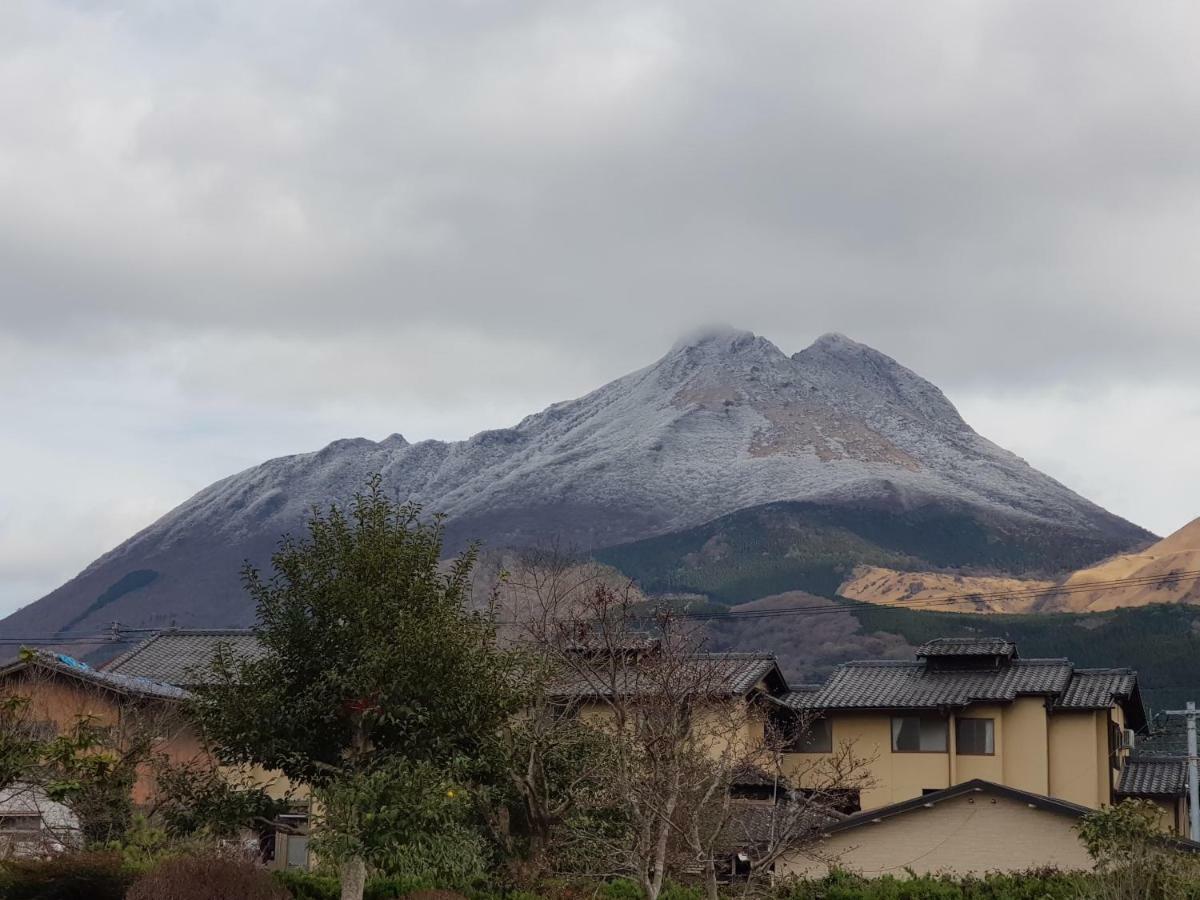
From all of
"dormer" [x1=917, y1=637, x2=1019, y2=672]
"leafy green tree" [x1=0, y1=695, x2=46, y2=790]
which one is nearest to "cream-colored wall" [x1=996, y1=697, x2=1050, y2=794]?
"dormer" [x1=917, y1=637, x2=1019, y2=672]

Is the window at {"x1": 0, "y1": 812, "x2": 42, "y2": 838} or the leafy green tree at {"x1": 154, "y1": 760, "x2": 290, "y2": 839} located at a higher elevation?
the leafy green tree at {"x1": 154, "y1": 760, "x2": 290, "y2": 839}

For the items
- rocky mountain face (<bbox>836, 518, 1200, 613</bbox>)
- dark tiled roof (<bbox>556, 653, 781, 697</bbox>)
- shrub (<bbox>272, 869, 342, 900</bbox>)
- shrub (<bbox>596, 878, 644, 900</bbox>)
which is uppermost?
rocky mountain face (<bbox>836, 518, 1200, 613</bbox>)

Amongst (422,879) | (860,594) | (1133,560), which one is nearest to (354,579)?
(422,879)

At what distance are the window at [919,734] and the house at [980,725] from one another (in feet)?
0.11

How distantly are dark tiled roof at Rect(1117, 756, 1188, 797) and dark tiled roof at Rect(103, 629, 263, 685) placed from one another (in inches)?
1174

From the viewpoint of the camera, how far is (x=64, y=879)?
24.5 meters

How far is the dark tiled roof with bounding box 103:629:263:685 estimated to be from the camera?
47375 mm

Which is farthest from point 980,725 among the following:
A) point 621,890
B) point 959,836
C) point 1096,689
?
point 621,890

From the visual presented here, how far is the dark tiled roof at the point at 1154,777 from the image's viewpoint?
4669cm

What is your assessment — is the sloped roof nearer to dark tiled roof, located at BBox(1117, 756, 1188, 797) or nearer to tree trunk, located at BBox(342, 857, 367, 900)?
tree trunk, located at BBox(342, 857, 367, 900)

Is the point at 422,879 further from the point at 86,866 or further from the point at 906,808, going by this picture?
the point at 906,808

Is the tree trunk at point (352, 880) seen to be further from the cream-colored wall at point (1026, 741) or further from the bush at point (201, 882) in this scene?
the cream-colored wall at point (1026, 741)

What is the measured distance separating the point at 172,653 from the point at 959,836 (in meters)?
28.9

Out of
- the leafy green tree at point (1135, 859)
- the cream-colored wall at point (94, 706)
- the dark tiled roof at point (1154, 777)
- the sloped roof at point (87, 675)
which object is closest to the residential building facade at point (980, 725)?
the dark tiled roof at point (1154, 777)
